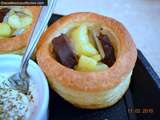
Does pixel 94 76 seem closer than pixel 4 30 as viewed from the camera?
Yes

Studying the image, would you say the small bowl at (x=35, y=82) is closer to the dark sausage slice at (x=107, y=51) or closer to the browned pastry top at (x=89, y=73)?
the browned pastry top at (x=89, y=73)

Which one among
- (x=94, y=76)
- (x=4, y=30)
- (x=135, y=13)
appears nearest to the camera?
(x=94, y=76)

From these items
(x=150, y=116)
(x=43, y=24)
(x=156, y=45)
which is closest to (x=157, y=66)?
(x=156, y=45)

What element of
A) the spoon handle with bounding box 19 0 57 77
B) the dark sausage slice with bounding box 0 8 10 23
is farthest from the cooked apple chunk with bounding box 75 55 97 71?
the dark sausage slice with bounding box 0 8 10 23

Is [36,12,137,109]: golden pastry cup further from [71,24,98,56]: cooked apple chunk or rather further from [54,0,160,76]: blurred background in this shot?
[54,0,160,76]: blurred background

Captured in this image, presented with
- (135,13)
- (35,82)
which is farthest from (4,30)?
(135,13)

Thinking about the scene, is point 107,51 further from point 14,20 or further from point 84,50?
point 14,20
